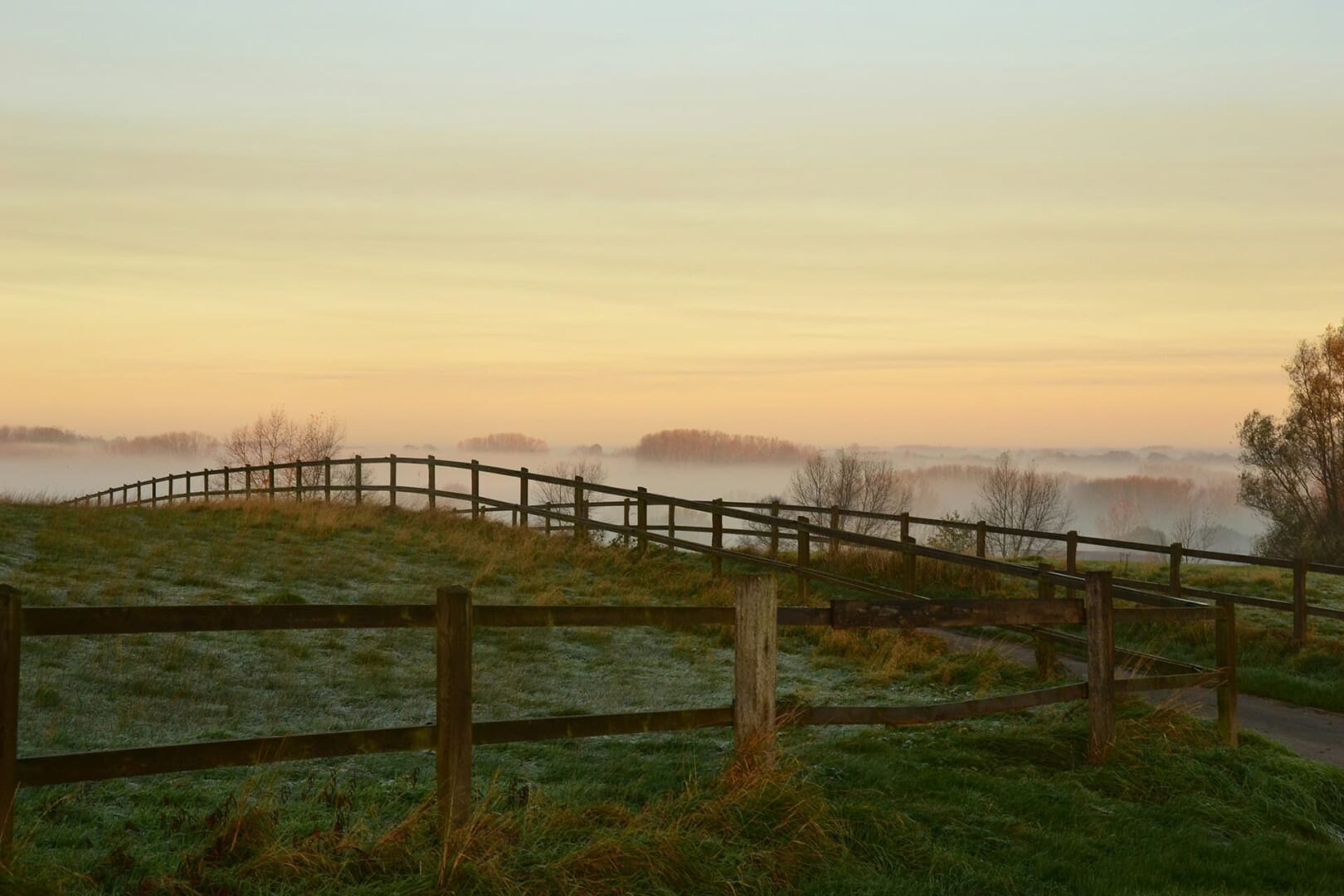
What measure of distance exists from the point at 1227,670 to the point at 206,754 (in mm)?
8583

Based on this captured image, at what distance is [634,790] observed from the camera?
796 centimetres

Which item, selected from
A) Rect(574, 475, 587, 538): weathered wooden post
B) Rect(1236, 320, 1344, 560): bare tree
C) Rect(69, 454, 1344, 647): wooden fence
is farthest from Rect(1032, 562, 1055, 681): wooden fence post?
Rect(1236, 320, 1344, 560): bare tree

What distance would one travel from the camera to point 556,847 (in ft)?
20.0

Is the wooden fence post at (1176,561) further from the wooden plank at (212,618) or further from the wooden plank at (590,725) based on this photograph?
the wooden plank at (212,618)

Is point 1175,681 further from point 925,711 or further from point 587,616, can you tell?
point 587,616

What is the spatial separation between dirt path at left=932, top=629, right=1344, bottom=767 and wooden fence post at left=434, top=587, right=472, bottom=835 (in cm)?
708

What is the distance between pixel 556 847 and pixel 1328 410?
5371 centimetres

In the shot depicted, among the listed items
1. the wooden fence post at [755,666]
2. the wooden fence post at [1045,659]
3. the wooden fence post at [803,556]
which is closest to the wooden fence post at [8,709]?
the wooden fence post at [755,666]

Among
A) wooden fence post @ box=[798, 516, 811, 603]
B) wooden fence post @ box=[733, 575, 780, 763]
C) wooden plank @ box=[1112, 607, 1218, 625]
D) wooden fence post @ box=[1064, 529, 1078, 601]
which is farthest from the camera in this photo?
wooden fence post @ box=[1064, 529, 1078, 601]

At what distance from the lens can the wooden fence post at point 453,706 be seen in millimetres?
6176

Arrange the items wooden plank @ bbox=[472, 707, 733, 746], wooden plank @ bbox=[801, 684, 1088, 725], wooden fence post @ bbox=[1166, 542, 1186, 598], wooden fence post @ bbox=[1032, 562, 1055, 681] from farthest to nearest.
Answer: wooden fence post @ bbox=[1166, 542, 1186, 598] < wooden fence post @ bbox=[1032, 562, 1055, 681] < wooden plank @ bbox=[801, 684, 1088, 725] < wooden plank @ bbox=[472, 707, 733, 746]

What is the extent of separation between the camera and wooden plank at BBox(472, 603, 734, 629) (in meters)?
6.43

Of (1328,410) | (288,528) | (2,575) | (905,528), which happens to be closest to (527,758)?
(2,575)

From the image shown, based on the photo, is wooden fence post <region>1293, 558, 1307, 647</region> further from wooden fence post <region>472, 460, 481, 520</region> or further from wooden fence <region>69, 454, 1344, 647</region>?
wooden fence post <region>472, 460, 481, 520</region>
